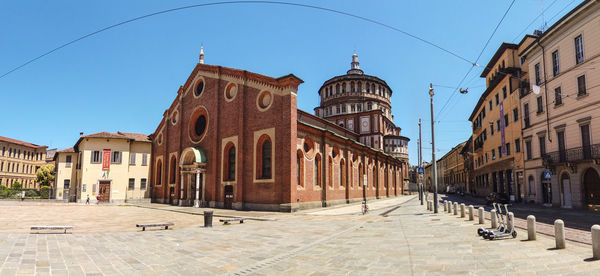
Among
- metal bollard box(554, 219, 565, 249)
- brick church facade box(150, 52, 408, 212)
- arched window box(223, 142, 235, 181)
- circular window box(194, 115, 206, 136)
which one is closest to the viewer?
metal bollard box(554, 219, 565, 249)

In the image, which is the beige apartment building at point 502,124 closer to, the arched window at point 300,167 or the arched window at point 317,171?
the arched window at point 317,171

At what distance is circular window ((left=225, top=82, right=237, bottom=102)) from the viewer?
1067 inches

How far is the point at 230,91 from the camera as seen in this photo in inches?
1091

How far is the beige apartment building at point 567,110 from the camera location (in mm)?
21594

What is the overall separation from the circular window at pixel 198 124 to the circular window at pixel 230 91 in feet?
11.6

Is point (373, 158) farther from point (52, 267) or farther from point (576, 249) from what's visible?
point (52, 267)

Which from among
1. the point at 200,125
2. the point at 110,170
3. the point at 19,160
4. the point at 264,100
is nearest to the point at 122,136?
the point at 110,170

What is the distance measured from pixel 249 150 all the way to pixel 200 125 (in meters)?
8.70

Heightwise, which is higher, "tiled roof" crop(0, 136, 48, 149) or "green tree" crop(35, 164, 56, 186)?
"tiled roof" crop(0, 136, 48, 149)

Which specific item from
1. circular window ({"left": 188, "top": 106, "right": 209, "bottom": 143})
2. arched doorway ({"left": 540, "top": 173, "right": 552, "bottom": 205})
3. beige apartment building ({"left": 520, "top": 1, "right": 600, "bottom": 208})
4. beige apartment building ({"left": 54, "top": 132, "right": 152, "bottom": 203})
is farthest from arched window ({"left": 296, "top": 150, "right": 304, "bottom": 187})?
beige apartment building ({"left": 54, "top": 132, "right": 152, "bottom": 203})

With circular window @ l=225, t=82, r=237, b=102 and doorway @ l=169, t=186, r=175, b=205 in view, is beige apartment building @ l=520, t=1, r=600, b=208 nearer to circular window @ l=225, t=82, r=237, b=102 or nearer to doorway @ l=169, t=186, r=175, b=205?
circular window @ l=225, t=82, r=237, b=102

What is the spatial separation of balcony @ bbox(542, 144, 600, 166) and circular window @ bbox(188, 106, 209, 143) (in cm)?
2864

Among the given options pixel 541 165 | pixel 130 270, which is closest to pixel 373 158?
pixel 541 165

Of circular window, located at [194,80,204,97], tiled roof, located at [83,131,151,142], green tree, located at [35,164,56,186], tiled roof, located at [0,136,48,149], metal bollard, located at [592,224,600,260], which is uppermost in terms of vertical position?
circular window, located at [194,80,204,97]
